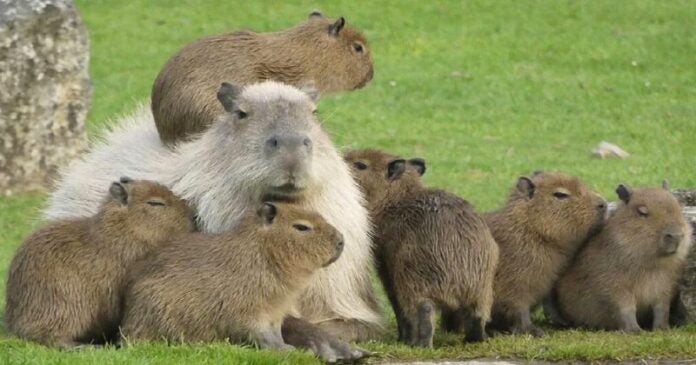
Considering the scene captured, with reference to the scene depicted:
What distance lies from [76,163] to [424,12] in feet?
43.1

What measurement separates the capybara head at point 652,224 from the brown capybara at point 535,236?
6.3 inches

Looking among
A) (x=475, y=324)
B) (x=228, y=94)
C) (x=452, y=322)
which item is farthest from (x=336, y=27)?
(x=475, y=324)

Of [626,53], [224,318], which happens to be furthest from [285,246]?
[626,53]

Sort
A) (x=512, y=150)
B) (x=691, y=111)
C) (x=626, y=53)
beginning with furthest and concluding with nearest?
Result: (x=626, y=53) → (x=691, y=111) → (x=512, y=150)

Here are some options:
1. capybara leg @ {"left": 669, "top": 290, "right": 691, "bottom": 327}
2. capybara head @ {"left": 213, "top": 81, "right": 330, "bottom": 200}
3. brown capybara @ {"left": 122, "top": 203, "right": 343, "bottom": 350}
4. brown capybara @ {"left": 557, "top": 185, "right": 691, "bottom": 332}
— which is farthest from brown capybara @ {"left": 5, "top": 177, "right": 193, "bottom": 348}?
capybara leg @ {"left": 669, "top": 290, "right": 691, "bottom": 327}

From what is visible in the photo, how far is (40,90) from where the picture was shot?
1423cm

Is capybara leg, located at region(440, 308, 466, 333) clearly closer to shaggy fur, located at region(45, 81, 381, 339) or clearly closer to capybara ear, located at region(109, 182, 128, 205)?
shaggy fur, located at region(45, 81, 381, 339)

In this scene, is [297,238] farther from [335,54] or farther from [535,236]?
[335,54]

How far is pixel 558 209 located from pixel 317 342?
5.48 ft

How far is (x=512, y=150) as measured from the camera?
16.8 m

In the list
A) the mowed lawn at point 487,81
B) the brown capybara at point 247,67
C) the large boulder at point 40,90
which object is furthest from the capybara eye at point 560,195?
the large boulder at point 40,90

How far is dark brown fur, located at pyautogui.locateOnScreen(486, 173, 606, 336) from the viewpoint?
7.96 meters

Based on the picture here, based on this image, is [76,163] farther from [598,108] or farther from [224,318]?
[598,108]

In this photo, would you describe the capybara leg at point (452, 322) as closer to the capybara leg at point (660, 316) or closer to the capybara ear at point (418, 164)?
the capybara ear at point (418, 164)
